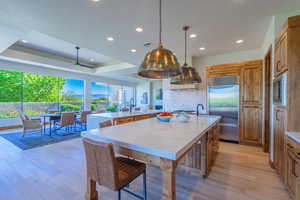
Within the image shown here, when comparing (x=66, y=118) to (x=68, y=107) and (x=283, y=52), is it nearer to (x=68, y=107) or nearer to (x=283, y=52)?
(x=68, y=107)

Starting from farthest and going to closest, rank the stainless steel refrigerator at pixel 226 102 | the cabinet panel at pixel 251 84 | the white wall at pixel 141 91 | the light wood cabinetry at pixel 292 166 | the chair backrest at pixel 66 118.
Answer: the white wall at pixel 141 91 < the chair backrest at pixel 66 118 < the stainless steel refrigerator at pixel 226 102 < the cabinet panel at pixel 251 84 < the light wood cabinetry at pixel 292 166

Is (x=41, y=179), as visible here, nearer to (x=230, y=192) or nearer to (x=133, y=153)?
(x=133, y=153)

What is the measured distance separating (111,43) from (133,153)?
3187 millimetres

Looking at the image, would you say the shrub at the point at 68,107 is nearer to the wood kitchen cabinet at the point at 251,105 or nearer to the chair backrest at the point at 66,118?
the chair backrest at the point at 66,118

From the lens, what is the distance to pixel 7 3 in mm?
2104

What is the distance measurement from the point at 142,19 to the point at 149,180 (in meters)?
2.78

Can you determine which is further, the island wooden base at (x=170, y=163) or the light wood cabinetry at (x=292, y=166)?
the light wood cabinetry at (x=292, y=166)

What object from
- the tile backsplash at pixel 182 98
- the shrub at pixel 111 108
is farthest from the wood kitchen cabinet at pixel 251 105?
the shrub at pixel 111 108

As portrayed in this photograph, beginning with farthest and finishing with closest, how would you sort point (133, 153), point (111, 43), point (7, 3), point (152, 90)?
1. point (152, 90)
2. point (111, 43)
3. point (7, 3)
4. point (133, 153)

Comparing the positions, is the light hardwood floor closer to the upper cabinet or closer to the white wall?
the upper cabinet

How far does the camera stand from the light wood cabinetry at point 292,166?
1.41 metres

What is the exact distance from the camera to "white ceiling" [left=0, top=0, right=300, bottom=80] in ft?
7.00

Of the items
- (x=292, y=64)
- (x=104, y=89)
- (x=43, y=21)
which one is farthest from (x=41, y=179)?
(x=104, y=89)

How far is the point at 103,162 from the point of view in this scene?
120 cm
